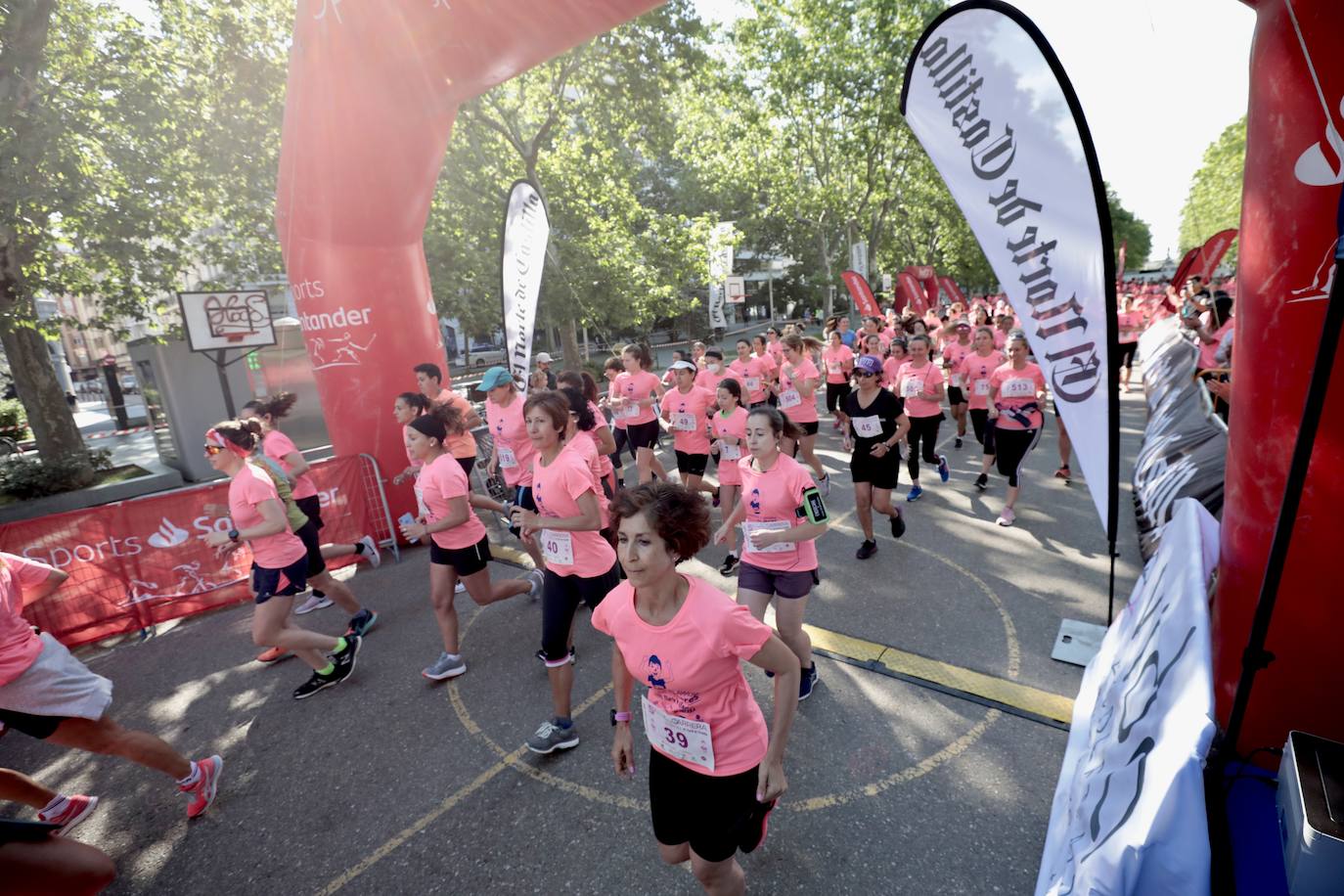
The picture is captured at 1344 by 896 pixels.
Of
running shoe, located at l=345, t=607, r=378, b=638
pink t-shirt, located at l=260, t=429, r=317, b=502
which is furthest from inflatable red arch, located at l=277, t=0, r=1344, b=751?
running shoe, located at l=345, t=607, r=378, b=638

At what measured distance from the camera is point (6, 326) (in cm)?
1175

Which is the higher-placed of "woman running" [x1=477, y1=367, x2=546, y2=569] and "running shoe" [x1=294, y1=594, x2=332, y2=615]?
"woman running" [x1=477, y1=367, x2=546, y2=569]

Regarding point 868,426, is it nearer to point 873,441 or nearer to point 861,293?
point 873,441

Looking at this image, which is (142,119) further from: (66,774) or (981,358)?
(981,358)

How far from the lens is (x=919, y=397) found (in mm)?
7625

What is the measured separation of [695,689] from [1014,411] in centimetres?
577

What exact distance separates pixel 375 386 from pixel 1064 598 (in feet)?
23.9

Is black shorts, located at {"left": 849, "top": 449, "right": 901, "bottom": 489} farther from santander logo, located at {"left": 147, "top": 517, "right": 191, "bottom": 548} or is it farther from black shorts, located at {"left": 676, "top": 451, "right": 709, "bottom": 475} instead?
santander logo, located at {"left": 147, "top": 517, "right": 191, "bottom": 548}

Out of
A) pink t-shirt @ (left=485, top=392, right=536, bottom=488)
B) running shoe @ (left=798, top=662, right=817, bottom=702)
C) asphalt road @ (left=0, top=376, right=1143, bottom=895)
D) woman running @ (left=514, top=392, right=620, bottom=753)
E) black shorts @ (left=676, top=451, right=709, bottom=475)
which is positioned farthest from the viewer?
black shorts @ (left=676, top=451, right=709, bottom=475)

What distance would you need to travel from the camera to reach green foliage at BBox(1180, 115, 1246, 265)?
127 ft

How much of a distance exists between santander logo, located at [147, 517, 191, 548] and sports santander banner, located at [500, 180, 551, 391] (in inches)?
141

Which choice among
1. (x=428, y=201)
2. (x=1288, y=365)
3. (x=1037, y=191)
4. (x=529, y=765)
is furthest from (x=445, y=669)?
(x=428, y=201)

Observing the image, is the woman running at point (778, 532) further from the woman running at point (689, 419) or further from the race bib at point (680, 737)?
the woman running at point (689, 419)

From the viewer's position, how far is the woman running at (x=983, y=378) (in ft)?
25.8
